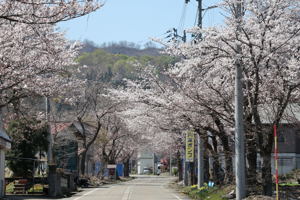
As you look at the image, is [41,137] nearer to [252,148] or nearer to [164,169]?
[252,148]

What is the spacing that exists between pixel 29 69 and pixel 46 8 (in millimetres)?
4554

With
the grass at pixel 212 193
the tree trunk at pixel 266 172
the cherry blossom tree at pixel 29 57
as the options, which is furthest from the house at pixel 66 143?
the tree trunk at pixel 266 172

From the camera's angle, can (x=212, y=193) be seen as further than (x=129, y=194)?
No

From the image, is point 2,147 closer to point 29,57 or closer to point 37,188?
point 37,188

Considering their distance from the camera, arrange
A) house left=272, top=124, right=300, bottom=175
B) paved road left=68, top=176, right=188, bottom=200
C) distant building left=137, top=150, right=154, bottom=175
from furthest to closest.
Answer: distant building left=137, top=150, right=154, bottom=175 < house left=272, top=124, right=300, bottom=175 < paved road left=68, top=176, right=188, bottom=200

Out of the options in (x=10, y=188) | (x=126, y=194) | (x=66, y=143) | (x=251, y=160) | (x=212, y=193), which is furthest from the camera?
(x=66, y=143)

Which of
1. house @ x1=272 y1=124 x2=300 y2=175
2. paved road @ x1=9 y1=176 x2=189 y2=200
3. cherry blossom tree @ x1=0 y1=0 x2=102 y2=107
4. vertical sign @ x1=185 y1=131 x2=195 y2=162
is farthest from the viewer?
house @ x1=272 y1=124 x2=300 y2=175

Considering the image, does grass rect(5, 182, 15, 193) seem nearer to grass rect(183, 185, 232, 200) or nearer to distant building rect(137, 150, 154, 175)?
grass rect(183, 185, 232, 200)

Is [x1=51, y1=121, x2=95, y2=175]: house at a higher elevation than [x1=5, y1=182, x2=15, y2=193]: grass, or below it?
higher

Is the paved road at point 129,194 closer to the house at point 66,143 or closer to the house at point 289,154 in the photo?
the house at point 66,143

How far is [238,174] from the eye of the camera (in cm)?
1691

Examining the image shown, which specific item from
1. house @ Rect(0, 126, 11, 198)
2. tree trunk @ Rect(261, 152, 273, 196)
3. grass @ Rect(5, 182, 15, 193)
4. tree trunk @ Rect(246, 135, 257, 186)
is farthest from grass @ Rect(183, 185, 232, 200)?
grass @ Rect(5, 182, 15, 193)

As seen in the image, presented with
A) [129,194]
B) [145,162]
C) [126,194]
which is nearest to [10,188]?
[126,194]

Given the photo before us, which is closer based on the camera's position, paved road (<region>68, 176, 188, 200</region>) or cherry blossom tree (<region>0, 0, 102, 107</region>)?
cherry blossom tree (<region>0, 0, 102, 107</region>)
